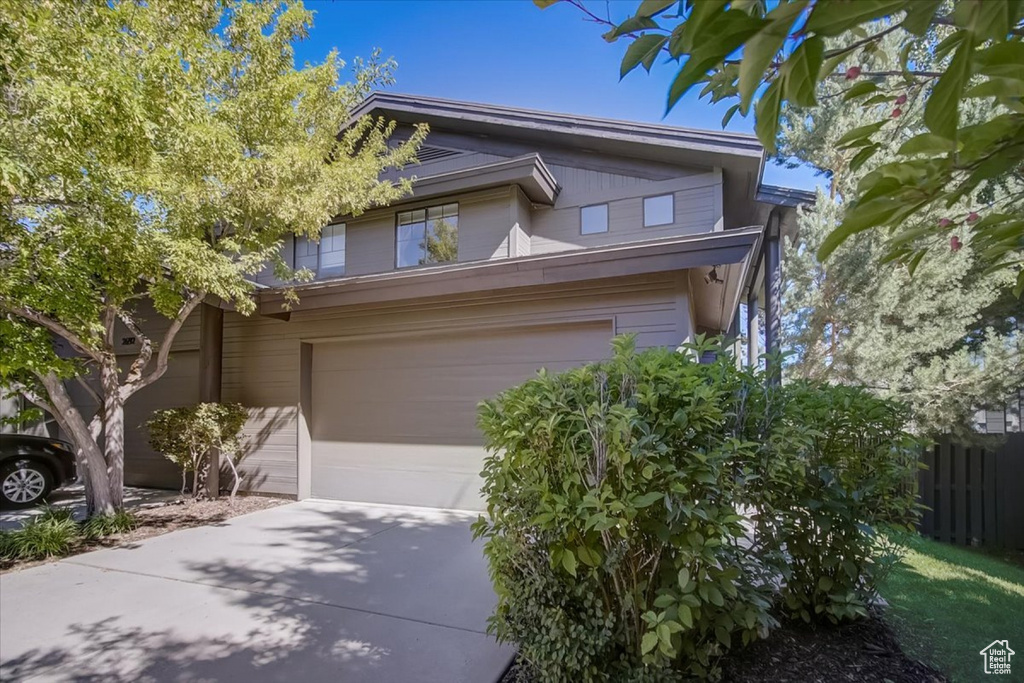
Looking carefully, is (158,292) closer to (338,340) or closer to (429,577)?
(338,340)

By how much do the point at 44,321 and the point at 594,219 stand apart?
7814 millimetres

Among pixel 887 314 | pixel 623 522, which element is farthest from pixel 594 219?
pixel 623 522

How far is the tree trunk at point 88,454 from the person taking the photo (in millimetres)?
5504

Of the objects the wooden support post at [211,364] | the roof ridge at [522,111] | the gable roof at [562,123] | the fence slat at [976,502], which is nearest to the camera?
the fence slat at [976,502]

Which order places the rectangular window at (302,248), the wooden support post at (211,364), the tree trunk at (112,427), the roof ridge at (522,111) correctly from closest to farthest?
the tree trunk at (112,427), the wooden support post at (211,364), the roof ridge at (522,111), the rectangular window at (302,248)

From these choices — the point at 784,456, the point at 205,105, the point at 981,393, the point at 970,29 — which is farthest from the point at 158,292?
the point at 981,393

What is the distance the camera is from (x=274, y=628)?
10.7 feet

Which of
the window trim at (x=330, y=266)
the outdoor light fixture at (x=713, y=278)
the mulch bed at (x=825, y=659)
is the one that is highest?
the window trim at (x=330, y=266)

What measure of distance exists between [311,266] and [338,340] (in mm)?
3630

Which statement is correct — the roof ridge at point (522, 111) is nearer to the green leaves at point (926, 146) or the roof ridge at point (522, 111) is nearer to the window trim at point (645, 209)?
the window trim at point (645, 209)

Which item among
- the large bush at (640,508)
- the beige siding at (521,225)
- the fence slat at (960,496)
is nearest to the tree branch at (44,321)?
the large bush at (640,508)

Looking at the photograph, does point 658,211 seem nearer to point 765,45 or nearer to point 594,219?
point 594,219

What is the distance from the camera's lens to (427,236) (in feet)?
30.6

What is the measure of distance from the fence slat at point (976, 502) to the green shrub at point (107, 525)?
34.4 ft
